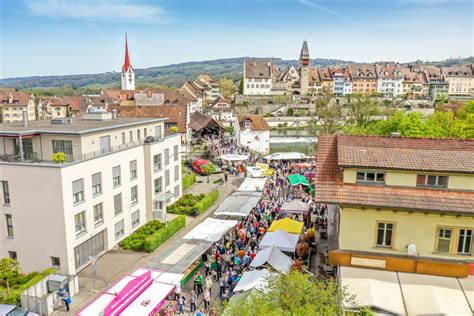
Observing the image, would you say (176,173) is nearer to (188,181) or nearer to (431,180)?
(188,181)

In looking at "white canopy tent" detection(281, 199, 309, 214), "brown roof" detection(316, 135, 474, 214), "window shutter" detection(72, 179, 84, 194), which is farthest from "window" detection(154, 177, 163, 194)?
"brown roof" detection(316, 135, 474, 214)

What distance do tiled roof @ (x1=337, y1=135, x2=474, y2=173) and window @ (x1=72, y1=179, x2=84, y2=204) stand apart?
1377 cm

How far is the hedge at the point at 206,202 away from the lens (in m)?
31.4

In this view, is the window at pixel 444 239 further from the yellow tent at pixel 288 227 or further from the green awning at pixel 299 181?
the green awning at pixel 299 181

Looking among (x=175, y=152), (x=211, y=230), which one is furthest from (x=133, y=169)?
(x=211, y=230)

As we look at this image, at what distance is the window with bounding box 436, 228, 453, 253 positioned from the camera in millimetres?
15320

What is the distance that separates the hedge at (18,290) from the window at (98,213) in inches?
159

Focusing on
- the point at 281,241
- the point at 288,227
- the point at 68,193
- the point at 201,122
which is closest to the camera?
the point at 68,193

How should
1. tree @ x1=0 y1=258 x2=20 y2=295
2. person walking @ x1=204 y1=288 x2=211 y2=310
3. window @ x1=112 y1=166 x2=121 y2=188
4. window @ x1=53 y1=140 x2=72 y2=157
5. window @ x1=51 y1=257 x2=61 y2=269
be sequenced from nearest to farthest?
person walking @ x1=204 y1=288 x2=211 y2=310, tree @ x1=0 y1=258 x2=20 y2=295, window @ x1=51 y1=257 x2=61 y2=269, window @ x1=53 y1=140 x2=72 y2=157, window @ x1=112 y1=166 x2=121 y2=188

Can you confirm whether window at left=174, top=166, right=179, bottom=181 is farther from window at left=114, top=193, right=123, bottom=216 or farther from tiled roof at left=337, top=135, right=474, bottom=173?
tiled roof at left=337, top=135, right=474, bottom=173

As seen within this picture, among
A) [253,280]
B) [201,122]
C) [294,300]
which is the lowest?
[253,280]

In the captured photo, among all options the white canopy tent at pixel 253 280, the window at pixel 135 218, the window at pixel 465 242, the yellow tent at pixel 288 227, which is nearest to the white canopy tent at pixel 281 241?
the yellow tent at pixel 288 227

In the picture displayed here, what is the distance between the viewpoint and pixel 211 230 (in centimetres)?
2400

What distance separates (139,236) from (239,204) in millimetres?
7679
